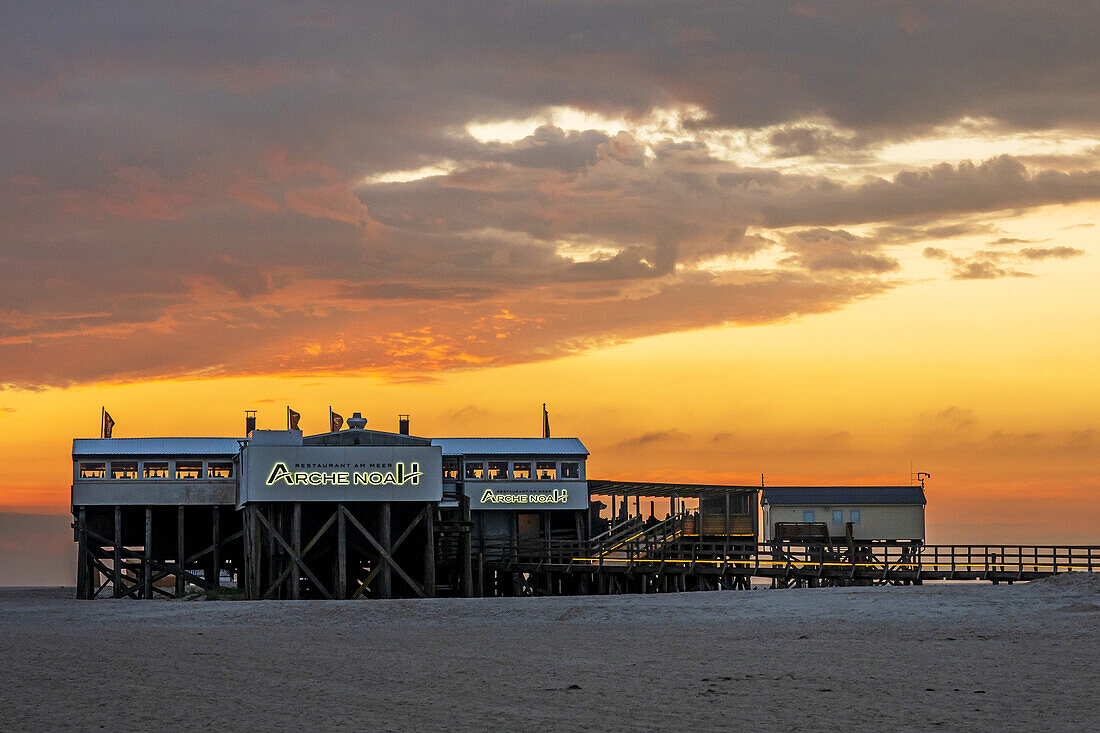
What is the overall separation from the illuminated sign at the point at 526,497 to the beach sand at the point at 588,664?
26897 mm

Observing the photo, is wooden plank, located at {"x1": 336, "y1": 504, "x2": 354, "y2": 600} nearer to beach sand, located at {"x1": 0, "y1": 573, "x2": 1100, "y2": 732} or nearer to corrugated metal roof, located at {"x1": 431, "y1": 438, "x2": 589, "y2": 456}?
beach sand, located at {"x1": 0, "y1": 573, "x2": 1100, "y2": 732}

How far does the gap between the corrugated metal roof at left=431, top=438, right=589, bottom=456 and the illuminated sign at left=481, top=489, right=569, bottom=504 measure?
6.58 ft

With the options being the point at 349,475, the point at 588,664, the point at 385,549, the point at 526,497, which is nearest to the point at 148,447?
the point at 349,475

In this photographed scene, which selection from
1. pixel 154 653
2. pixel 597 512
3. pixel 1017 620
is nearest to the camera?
pixel 154 653

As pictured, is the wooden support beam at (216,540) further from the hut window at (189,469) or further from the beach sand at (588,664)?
the beach sand at (588,664)

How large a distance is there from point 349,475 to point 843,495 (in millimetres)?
30250

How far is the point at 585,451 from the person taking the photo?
6688 cm

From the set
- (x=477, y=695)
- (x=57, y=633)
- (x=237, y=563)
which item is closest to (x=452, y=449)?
(x=237, y=563)

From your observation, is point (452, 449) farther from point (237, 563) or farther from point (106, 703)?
point (106, 703)

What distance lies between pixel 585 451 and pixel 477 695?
47806mm

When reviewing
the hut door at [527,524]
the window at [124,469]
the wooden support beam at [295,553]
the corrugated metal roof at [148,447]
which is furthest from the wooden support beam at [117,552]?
the hut door at [527,524]

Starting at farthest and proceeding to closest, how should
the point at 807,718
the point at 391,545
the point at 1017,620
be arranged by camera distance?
the point at 391,545 < the point at 1017,620 < the point at 807,718

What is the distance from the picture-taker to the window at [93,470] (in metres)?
59.6

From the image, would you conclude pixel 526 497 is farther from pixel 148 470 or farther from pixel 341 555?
pixel 148 470
